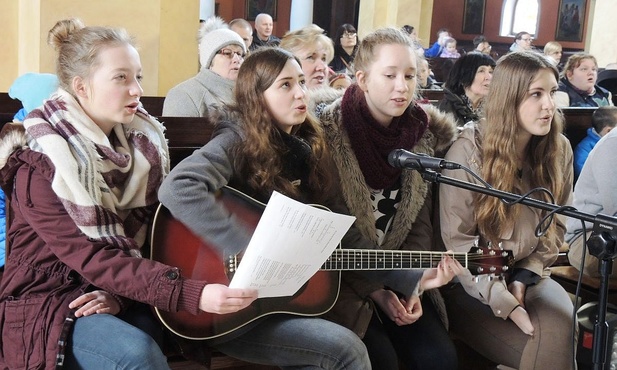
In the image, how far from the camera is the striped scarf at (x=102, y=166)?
2082mm

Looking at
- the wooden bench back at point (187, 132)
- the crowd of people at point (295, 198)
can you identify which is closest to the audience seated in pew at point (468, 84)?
the crowd of people at point (295, 198)

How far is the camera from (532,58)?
2721 mm

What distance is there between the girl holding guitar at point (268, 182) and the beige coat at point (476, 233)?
0.79 feet

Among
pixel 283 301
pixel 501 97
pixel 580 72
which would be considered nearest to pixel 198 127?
pixel 283 301

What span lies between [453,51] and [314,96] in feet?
36.6

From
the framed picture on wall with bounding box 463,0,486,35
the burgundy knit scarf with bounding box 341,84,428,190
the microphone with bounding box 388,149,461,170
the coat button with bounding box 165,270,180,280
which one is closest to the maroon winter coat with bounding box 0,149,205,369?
the coat button with bounding box 165,270,180,280

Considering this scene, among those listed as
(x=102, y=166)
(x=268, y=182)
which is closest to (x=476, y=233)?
(x=268, y=182)

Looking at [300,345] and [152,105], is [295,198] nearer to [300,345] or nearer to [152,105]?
[300,345]

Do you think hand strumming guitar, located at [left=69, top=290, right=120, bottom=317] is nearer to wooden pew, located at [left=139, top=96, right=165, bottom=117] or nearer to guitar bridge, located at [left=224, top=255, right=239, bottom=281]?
guitar bridge, located at [left=224, top=255, right=239, bottom=281]

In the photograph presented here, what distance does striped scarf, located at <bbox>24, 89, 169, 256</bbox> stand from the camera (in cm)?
208

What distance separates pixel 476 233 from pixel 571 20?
1953 centimetres

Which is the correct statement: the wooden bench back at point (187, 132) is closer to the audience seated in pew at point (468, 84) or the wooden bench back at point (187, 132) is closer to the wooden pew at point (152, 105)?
the wooden pew at point (152, 105)

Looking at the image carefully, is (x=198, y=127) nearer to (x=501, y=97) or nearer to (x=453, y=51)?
(x=501, y=97)

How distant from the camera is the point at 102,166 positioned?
7.17 feet
